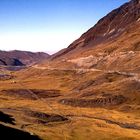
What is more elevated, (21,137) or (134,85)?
(134,85)

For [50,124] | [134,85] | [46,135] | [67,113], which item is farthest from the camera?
[134,85]

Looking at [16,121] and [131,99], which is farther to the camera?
[131,99]

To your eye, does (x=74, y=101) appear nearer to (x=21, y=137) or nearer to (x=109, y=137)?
(x=109, y=137)

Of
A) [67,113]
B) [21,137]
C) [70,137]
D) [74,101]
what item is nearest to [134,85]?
→ [74,101]

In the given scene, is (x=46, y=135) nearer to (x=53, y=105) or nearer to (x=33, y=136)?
(x=33, y=136)

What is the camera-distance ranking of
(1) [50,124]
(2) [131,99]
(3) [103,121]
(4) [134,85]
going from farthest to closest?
(4) [134,85] < (2) [131,99] < (3) [103,121] < (1) [50,124]

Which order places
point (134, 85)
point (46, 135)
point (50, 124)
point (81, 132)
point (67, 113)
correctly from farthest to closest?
1. point (134, 85)
2. point (67, 113)
3. point (50, 124)
4. point (81, 132)
5. point (46, 135)

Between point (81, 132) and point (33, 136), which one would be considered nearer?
point (33, 136)

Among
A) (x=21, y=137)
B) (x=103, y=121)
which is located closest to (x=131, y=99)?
(x=103, y=121)

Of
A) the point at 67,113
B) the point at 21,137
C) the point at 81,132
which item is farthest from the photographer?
the point at 67,113
